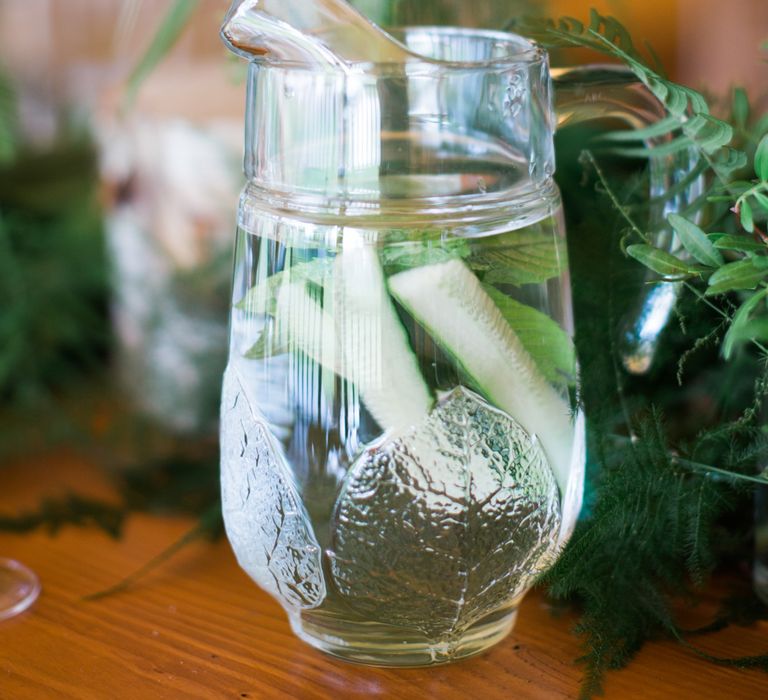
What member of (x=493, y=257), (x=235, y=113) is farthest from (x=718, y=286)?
(x=235, y=113)

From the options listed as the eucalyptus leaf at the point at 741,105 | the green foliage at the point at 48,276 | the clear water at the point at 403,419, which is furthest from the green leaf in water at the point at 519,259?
the green foliage at the point at 48,276

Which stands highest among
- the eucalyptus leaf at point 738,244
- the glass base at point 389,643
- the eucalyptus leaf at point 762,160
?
the eucalyptus leaf at point 762,160

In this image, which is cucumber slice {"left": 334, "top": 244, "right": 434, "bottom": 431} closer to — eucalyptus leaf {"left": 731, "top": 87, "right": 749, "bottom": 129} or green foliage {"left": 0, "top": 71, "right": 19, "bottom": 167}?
eucalyptus leaf {"left": 731, "top": 87, "right": 749, "bottom": 129}

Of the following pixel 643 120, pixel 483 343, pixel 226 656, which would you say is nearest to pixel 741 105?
pixel 643 120

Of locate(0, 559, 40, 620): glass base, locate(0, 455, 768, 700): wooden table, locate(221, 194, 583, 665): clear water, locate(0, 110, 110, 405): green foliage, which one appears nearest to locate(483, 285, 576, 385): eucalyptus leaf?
locate(221, 194, 583, 665): clear water

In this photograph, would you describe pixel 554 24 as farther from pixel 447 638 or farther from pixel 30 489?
pixel 30 489

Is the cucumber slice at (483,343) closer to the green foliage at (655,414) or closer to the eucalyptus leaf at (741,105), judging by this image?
the green foliage at (655,414)

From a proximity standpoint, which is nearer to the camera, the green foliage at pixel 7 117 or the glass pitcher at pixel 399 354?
the glass pitcher at pixel 399 354
